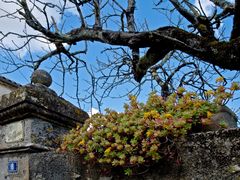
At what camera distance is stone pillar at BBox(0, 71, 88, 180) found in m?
2.42

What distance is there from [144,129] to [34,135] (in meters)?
1.09

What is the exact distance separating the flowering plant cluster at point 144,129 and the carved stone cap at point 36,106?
0.52 m

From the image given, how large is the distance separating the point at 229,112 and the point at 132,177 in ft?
2.49

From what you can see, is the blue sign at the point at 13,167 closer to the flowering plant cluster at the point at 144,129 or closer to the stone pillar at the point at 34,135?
the stone pillar at the point at 34,135

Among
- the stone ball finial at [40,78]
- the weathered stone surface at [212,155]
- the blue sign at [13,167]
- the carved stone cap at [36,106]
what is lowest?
the weathered stone surface at [212,155]

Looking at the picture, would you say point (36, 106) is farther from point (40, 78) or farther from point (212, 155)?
point (212, 155)

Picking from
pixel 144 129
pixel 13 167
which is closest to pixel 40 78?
pixel 13 167

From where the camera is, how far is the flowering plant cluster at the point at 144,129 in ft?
6.06

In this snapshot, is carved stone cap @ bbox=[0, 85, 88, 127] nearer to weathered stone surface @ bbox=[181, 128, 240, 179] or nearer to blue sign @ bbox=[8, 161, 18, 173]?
blue sign @ bbox=[8, 161, 18, 173]

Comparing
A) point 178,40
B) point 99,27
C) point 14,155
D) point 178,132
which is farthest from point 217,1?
point 14,155

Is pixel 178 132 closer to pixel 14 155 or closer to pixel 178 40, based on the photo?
pixel 14 155

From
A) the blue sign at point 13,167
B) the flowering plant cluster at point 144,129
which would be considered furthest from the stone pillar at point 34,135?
the flowering plant cluster at point 144,129

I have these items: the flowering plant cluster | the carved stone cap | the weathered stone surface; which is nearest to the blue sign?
the carved stone cap

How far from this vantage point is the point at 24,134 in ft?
8.49
